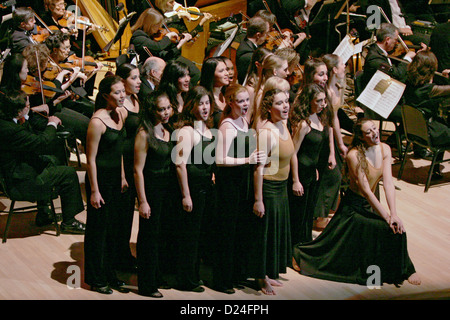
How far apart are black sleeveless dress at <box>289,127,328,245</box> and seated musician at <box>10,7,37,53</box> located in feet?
8.49

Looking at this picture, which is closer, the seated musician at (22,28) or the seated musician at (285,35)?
the seated musician at (22,28)

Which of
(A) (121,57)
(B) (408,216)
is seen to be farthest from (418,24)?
(A) (121,57)

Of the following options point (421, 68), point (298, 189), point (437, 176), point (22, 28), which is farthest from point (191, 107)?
point (437, 176)

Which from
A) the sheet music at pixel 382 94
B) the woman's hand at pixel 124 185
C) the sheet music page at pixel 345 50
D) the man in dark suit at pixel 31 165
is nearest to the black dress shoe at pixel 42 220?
the man in dark suit at pixel 31 165

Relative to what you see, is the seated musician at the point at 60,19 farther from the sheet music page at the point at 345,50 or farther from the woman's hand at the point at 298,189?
the woman's hand at the point at 298,189

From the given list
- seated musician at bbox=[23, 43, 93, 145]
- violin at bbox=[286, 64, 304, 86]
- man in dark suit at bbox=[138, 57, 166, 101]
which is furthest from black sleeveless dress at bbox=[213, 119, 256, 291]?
seated musician at bbox=[23, 43, 93, 145]

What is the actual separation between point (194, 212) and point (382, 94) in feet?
7.57

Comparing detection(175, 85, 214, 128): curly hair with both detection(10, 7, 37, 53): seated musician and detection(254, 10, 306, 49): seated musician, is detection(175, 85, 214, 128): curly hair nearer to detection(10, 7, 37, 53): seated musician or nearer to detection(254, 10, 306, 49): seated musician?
detection(254, 10, 306, 49): seated musician

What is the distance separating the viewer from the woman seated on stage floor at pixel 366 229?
4668 mm

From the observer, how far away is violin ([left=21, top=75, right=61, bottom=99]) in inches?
211

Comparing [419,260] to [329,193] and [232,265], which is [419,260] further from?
[232,265]

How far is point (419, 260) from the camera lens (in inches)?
204

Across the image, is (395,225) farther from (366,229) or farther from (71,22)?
(71,22)

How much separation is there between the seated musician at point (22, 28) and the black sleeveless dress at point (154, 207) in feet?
7.61
